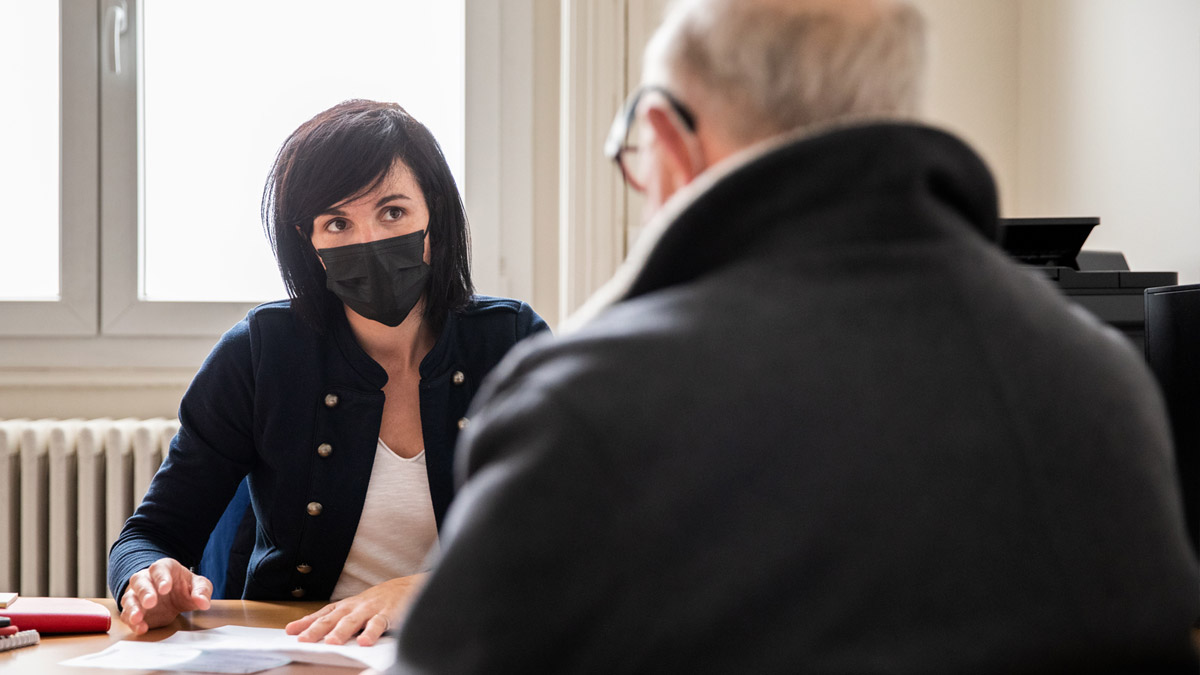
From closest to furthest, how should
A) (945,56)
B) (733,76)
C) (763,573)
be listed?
(763,573)
(733,76)
(945,56)

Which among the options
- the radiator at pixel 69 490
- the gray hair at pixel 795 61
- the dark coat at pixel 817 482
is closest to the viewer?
the dark coat at pixel 817 482

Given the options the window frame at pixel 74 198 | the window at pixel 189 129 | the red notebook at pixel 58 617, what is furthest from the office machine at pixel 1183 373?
the window frame at pixel 74 198

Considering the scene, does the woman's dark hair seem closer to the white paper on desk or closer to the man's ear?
the white paper on desk

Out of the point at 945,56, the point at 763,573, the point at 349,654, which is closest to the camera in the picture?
the point at 763,573

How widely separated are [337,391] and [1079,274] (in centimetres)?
123

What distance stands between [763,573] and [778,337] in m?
0.12

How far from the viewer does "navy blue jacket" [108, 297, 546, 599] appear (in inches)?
56.7

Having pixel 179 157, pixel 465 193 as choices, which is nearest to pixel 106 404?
pixel 179 157

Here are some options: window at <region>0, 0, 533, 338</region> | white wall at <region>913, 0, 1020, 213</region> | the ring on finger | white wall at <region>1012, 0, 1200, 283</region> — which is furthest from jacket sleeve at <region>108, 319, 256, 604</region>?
white wall at <region>913, 0, 1020, 213</region>

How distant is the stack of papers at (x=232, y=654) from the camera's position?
1.01m

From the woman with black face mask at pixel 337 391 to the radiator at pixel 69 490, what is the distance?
3.00ft

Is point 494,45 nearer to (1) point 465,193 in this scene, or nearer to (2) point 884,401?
(1) point 465,193

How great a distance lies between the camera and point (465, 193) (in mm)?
2475

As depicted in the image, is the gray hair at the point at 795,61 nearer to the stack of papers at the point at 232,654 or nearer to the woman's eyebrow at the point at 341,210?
the stack of papers at the point at 232,654
